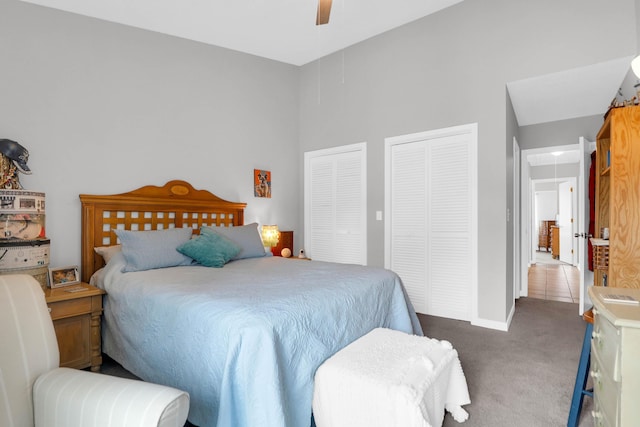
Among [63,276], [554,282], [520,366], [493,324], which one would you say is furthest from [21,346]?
[554,282]

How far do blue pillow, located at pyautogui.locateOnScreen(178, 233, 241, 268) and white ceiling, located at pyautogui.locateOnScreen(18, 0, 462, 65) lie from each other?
2.15 metres

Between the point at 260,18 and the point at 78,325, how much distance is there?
3.20 meters

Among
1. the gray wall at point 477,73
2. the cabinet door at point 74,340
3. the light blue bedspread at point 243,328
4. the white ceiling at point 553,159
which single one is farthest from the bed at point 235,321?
the white ceiling at point 553,159

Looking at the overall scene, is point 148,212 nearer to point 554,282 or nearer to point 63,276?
point 63,276

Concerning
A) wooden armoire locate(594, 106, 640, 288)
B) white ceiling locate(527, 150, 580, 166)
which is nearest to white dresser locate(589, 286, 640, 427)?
wooden armoire locate(594, 106, 640, 288)

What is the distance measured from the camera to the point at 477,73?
11.0ft

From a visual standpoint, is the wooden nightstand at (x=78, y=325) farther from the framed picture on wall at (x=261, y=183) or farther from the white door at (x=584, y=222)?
the white door at (x=584, y=222)

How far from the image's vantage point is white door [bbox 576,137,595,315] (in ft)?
12.3

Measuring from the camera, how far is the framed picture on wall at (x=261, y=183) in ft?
13.9

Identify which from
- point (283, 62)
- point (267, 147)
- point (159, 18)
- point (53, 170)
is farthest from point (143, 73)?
point (283, 62)

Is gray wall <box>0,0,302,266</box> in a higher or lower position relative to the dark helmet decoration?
higher

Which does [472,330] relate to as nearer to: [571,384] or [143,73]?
[571,384]

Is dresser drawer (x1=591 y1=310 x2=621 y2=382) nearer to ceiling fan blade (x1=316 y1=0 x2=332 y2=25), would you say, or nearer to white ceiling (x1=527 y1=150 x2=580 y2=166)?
ceiling fan blade (x1=316 y1=0 x2=332 y2=25)

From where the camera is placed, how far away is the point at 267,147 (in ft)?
14.5
